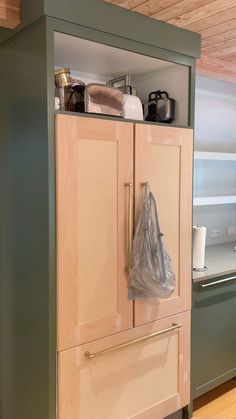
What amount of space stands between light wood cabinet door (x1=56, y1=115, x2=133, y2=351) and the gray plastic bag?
6 centimetres

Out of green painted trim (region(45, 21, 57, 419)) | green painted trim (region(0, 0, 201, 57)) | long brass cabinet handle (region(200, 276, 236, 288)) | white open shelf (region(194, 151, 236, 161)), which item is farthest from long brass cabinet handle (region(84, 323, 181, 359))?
green painted trim (region(0, 0, 201, 57))

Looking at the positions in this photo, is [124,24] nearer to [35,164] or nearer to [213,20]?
[213,20]

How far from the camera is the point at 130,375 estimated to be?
2107 millimetres

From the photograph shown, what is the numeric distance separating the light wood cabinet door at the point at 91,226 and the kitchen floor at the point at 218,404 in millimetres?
964

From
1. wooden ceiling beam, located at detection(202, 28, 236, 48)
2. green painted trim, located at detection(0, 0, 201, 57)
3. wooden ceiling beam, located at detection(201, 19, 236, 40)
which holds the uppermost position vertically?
wooden ceiling beam, located at detection(202, 28, 236, 48)

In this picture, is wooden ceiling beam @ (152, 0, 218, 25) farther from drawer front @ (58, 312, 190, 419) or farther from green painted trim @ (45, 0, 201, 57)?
drawer front @ (58, 312, 190, 419)

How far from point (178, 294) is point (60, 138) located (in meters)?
1.16

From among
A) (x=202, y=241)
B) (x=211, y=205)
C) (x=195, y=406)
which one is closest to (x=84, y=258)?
(x=202, y=241)

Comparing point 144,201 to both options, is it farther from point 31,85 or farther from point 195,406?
point 195,406

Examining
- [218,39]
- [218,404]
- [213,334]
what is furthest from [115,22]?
[218,404]

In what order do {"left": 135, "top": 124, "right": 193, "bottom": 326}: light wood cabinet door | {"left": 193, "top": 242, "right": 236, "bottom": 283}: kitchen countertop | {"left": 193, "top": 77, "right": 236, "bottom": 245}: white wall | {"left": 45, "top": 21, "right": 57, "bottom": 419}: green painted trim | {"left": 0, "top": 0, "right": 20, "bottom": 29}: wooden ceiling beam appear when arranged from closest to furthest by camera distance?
1. {"left": 45, "top": 21, "right": 57, "bottom": 419}: green painted trim
2. {"left": 0, "top": 0, "right": 20, "bottom": 29}: wooden ceiling beam
3. {"left": 135, "top": 124, "right": 193, "bottom": 326}: light wood cabinet door
4. {"left": 193, "top": 242, "right": 236, "bottom": 283}: kitchen countertop
5. {"left": 193, "top": 77, "right": 236, "bottom": 245}: white wall

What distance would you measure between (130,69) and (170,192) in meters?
0.78

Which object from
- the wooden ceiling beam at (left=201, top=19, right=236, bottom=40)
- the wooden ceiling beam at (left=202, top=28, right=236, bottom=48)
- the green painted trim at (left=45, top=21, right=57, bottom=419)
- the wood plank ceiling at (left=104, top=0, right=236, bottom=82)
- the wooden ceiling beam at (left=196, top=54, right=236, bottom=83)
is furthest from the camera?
the wooden ceiling beam at (left=196, top=54, right=236, bottom=83)

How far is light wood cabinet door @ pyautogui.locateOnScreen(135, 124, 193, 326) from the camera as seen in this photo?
6.80 feet
